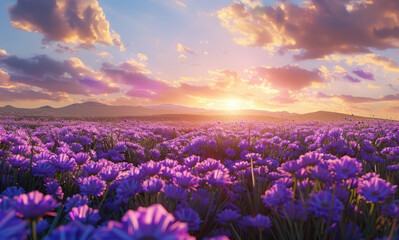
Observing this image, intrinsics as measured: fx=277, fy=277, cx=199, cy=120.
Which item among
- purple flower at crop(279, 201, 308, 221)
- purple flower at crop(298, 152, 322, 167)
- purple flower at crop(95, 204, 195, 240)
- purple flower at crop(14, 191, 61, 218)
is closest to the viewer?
purple flower at crop(95, 204, 195, 240)

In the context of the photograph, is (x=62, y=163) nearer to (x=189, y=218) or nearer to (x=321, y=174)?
(x=189, y=218)

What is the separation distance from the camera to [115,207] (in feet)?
7.27

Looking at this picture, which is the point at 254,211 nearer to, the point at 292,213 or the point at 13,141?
the point at 292,213

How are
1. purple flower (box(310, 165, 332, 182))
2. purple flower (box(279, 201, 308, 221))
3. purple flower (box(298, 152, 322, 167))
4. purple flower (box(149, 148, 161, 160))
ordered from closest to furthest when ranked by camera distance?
purple flower (box(279, 201, 308, 221)), purple flower (box(310, 165, 332, 182)), purple flower (box(298, 152, 322, 167)), purple flower (box(149, 148, 161, 160))

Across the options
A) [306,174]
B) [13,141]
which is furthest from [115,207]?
[13,141]

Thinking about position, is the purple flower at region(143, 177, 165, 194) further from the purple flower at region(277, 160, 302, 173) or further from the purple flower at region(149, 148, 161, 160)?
the purple flower at region(149, 148, 161, 160)

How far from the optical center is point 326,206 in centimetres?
155

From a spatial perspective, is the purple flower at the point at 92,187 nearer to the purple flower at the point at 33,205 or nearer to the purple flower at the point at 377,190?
the purple flower at the point at 33,205

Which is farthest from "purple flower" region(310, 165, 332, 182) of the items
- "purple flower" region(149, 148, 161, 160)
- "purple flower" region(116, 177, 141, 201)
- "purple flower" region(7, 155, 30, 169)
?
"purple flower" region(149, 148, 161, 160)

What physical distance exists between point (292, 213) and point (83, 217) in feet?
3.99

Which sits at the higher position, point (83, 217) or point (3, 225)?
point (3, 225)

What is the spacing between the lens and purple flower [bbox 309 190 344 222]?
1538 mm

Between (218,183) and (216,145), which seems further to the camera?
(216,145)

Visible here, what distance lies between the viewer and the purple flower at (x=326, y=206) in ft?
5.05
